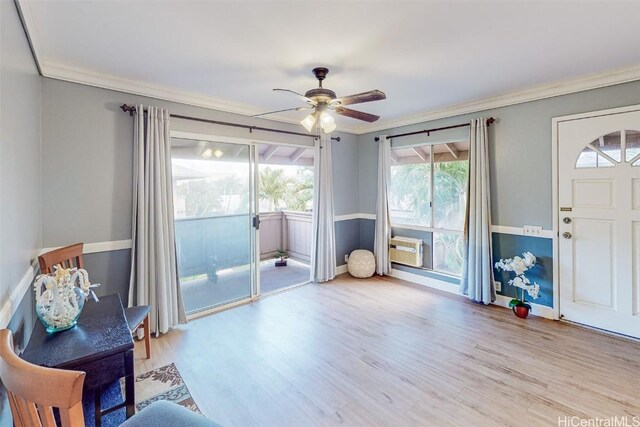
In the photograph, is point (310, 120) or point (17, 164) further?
point (310, 120)

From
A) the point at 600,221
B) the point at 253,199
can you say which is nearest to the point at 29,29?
the point at 253,199

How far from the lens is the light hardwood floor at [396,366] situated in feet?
6.59

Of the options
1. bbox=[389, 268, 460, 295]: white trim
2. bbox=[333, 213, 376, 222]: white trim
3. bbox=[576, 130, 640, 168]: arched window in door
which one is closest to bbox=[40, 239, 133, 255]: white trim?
bbox=[333, 213, 376, 222]: white trim

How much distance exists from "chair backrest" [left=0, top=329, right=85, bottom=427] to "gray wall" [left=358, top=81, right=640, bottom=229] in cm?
408

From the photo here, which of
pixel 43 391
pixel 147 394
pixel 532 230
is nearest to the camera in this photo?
pixel 43 391

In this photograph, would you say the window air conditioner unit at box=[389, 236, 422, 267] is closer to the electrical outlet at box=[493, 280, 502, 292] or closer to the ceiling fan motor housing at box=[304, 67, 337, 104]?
the electrical outlet at box=[493, 280, 502, 292]

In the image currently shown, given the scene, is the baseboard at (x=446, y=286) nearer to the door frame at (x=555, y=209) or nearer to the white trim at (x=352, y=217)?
the door frame at (x=555, y=209)

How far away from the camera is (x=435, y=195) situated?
4453 mm

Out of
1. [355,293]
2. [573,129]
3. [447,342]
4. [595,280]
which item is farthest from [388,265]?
[573,129]

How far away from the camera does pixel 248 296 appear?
4.03m

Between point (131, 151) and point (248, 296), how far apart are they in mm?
2197

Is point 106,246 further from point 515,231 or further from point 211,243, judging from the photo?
point 515,231

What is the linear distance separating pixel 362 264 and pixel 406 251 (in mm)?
724

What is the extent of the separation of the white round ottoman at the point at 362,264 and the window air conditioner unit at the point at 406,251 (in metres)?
0.33
